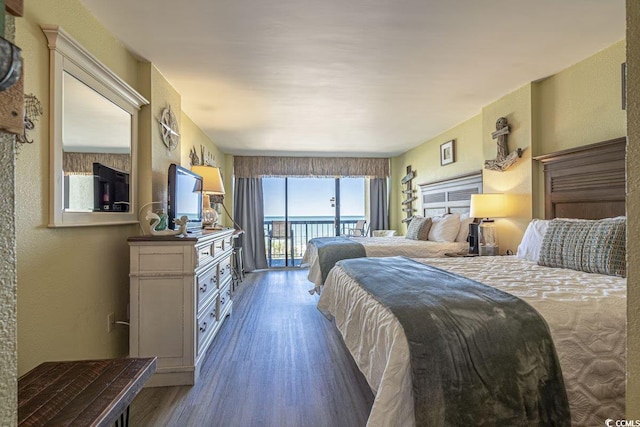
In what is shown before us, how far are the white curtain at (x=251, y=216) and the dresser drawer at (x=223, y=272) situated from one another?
297cm

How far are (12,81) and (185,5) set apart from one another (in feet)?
5.69

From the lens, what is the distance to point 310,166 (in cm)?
674

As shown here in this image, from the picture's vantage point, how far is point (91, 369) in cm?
133

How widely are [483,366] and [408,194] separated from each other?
17.5ft

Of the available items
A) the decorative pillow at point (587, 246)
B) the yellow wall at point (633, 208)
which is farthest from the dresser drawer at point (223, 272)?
the yellow wall at point (633, 208)

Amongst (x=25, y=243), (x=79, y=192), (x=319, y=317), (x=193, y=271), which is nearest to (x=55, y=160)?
(x=79, y=192)

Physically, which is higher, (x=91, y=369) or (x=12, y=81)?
(x=12, y=81)

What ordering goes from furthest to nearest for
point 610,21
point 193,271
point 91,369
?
point 193,271 → point 610,21 → point 91,369

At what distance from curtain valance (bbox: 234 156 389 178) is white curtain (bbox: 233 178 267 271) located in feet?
0.73

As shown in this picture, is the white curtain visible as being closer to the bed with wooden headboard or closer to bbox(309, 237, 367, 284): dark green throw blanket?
bbox(309, 237, 367, 284): dark green throw blanket

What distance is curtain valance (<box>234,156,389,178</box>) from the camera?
6.55m

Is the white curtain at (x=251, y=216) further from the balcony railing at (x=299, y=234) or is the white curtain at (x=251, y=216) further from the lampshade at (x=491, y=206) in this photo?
the lampshade at (x=491, y=206)

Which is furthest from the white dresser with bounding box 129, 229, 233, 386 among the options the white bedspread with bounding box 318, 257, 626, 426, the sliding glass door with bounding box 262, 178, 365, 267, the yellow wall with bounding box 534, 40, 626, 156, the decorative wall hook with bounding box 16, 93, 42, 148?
the sliding glass door with bounding box 262, 178, 365, 267

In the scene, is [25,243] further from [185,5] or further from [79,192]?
[185,5]
